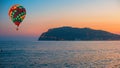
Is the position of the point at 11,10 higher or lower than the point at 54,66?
higher

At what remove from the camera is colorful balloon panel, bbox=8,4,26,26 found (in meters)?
41.5

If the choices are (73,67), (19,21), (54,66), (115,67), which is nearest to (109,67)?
(115,67)

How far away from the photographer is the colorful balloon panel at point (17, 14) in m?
41.5

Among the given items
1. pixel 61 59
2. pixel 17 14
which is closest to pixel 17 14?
pixel 17 14

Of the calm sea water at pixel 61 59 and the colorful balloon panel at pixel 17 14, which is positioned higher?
the colorful balloon panel at pixel 17 14

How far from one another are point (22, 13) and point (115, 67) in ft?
51.5

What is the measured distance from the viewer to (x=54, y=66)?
4416 cm

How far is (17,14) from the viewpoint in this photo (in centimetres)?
4206

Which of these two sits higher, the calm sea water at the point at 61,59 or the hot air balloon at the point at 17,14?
the hot air balloon at the point at 17,14

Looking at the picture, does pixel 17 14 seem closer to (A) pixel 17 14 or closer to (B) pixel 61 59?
(A) pixel 17 14

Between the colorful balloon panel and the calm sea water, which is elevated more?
the colorful balloon panel

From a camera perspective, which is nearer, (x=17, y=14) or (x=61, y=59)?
(x=17, y=14)

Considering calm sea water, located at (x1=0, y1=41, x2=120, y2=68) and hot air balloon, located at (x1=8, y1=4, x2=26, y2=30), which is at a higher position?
hot air balloon, located at (x1=8, y1=4, x2=26, y2=30)

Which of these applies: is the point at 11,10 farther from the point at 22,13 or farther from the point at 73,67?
the point at 73,67
